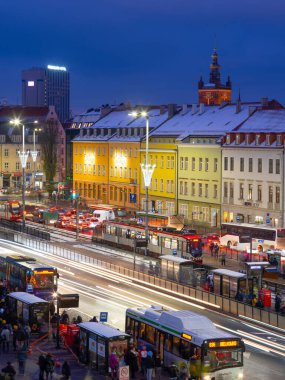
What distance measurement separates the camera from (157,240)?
251ft

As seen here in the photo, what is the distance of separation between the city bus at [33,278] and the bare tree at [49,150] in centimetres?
8576

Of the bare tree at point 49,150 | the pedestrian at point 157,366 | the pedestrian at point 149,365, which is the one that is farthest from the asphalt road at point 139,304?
the bare tree at point 49,150

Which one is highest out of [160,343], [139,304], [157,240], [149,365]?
[157,240]

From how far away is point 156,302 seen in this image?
2046 inches

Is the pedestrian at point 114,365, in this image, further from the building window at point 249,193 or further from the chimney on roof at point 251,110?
the chimney on roof at point 251,110

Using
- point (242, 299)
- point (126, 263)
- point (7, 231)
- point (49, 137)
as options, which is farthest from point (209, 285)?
point (49, 137)

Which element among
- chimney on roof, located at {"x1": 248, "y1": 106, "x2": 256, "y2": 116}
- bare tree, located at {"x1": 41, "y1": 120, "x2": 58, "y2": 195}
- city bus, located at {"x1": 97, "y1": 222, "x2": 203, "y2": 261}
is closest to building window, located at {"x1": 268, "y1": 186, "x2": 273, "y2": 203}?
chimney on roof, located at {"x1": 248, "y1": 106, "x2": 256, "y2": 116}

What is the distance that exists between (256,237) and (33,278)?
1254 inches

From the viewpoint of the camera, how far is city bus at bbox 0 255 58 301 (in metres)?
52.5

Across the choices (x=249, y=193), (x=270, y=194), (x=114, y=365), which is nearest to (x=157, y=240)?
(x=270, y=194)

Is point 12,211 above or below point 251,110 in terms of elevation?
below

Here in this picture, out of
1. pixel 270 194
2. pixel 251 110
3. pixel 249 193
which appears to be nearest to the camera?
pixel 270 194

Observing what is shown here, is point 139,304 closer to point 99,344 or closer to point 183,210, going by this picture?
point 99,344

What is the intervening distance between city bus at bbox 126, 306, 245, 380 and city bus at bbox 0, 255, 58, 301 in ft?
43.7
